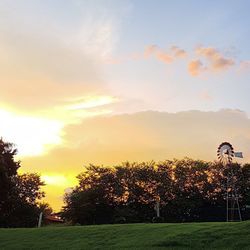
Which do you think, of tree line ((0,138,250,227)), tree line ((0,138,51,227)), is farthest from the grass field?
tree line ((0,138,250,227))

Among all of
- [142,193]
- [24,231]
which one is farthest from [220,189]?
[24,231]

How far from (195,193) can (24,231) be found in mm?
41871

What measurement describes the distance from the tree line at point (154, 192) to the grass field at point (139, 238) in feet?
114

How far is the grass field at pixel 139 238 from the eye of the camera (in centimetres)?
2072

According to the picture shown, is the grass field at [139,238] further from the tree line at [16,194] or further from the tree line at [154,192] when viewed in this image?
the tree line at [154,192]

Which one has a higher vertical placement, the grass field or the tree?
the tree

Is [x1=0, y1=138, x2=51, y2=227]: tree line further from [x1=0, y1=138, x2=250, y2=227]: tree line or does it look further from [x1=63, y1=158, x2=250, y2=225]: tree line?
[x1=63, y1=158, x2=250, y2=225]: tree line

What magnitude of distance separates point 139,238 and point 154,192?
154ft

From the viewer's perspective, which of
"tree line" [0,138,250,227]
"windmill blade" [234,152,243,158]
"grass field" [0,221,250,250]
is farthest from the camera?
"tree line" [0,138,250,227]

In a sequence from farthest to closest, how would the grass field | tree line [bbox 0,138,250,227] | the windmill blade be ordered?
tree line [bbox 0,138,250,227]
the windmill blade
the grass field

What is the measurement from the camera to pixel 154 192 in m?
70.6

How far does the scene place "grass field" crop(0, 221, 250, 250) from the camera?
68.0 feet

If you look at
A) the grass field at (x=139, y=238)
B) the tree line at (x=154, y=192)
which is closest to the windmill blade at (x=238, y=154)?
the tree line at (x=154, y=192)

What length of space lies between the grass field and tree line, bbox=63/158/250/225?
114ft
